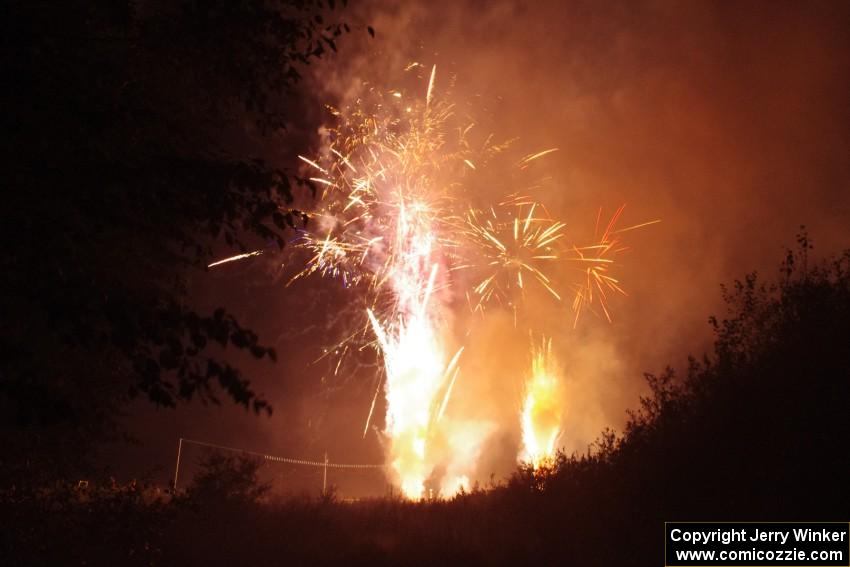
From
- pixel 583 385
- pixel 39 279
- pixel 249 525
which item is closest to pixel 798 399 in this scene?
pixel 39 279

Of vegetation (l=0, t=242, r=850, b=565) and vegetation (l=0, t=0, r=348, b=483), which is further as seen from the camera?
vegetation (l=0, t=242, r=850, b=565)

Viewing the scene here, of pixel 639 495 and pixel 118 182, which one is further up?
pixel 118 182

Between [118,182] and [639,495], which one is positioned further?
[639,495]

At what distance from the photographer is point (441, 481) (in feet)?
107

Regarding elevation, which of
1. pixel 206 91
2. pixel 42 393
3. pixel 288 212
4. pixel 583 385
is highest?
pixel 583 385

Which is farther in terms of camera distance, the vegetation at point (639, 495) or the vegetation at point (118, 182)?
the vegetation at point (639, 495)

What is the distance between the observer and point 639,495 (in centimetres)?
771

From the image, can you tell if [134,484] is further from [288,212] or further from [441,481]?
[441,481]

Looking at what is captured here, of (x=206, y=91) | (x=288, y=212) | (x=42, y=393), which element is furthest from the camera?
(x=206, y=91)

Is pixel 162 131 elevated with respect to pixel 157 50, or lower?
elevated

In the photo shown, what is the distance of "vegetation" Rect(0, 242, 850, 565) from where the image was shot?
6.81 meters

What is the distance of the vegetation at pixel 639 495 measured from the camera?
22.4ft

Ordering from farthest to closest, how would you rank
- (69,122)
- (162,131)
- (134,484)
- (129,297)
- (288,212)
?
(134,484) → (162,131) → (288,212) → (69,122) → (129,297)

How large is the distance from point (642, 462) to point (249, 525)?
6.57 meters
